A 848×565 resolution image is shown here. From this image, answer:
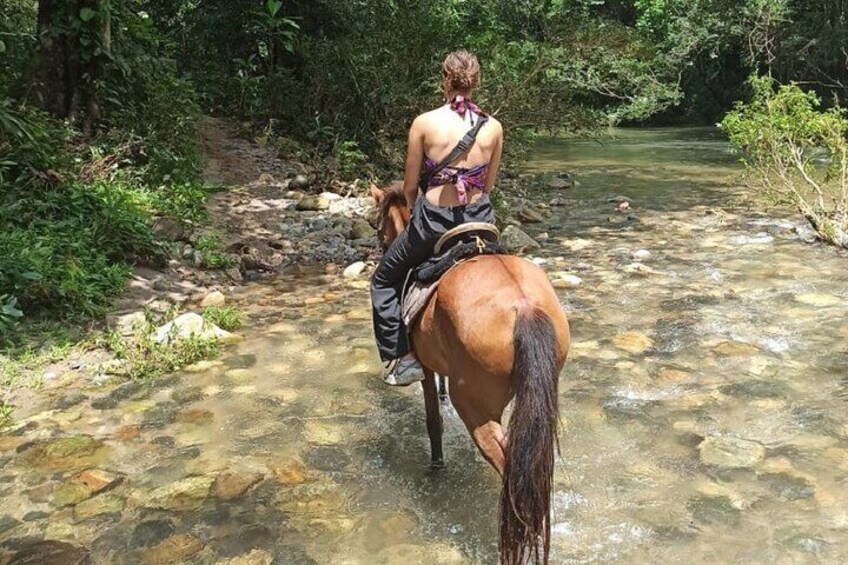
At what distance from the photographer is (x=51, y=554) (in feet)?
11.6

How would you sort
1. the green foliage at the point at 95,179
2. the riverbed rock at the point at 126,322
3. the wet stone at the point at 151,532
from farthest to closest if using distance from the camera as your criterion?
the green foliage at the point at 95,179 → the riverbed rock at the point at 126,322 → the wet stone at the point at 151,532

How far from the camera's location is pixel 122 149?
9.32m

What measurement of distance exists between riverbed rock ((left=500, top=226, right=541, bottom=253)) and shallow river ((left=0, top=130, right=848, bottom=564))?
71.8 inches

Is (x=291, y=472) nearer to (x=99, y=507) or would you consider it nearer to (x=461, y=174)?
(x=99, y=507)

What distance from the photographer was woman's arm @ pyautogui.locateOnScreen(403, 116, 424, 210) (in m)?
3.84

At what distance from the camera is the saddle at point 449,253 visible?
3.78m

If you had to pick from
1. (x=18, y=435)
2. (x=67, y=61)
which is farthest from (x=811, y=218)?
(x=67, y=61)

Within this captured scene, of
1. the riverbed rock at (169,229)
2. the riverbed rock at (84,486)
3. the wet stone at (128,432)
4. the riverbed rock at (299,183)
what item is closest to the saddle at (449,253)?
the riverbed rock at (84,486)

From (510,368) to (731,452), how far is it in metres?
2.11

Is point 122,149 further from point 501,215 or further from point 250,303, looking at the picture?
point 501,215

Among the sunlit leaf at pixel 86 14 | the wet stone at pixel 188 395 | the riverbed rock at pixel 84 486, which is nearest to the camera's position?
the riverbed rock at pixel 84 486

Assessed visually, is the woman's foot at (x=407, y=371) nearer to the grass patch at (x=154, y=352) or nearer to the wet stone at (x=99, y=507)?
the wet stone at (x=99, y=507)

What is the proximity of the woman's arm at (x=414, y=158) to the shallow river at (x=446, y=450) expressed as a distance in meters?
1.73

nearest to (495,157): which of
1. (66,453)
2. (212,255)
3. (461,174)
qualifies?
(461,174)
